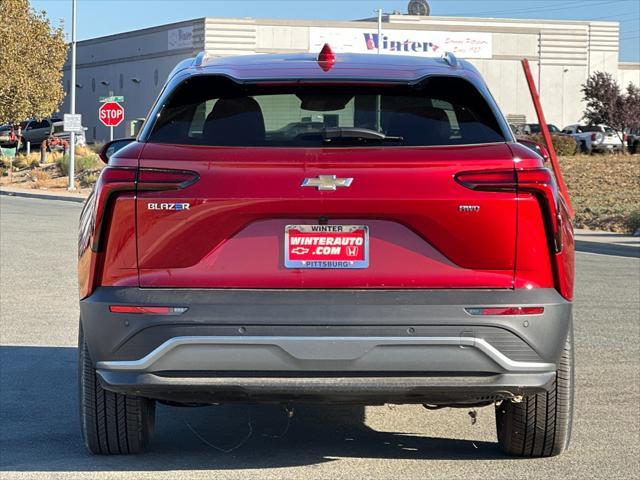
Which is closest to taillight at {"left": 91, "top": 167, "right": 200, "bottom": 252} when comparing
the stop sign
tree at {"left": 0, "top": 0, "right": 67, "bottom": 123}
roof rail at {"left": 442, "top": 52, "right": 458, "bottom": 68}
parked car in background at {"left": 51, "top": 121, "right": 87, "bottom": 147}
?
roof rail at {"left": 442, "top": 52, "right": 458, "bottom": 68}

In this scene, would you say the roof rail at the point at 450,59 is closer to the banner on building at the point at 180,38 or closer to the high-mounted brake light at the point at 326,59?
the high-mounted brake light at the point at 326,59

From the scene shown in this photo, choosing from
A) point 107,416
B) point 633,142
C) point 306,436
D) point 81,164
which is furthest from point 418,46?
point 107,416

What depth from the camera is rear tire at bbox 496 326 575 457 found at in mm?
5762

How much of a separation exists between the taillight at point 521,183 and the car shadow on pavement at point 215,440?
1.47 m

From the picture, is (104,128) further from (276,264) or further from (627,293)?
(276,264)

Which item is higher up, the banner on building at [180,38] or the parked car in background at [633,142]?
the banner on building at [180,38]

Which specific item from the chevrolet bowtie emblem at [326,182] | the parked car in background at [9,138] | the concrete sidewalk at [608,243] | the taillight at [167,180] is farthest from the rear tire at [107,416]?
the parked car in background at [9,138]

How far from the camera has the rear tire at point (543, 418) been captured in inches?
227

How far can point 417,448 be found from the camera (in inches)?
252

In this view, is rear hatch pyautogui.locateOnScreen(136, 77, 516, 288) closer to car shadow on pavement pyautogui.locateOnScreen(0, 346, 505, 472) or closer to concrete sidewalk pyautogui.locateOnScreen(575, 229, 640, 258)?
car shadow on pavement pyautogui.locateOnScreen(0, 346, 505, 472)

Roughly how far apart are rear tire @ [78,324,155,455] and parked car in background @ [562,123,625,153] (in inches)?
2214

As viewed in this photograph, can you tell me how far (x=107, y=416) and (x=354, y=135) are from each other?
1.72 m

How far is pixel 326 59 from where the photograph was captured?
240 inches

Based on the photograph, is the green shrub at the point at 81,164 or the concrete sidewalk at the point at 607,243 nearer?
the concrete sidewalk at the point at 607,243
